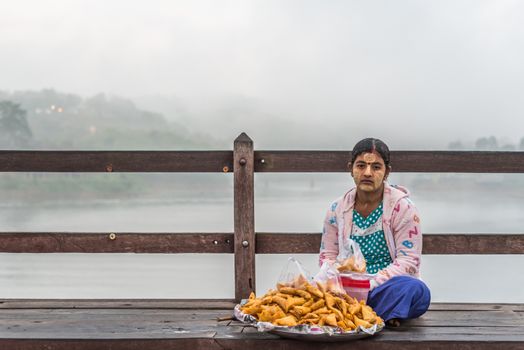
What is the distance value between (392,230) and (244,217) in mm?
1425

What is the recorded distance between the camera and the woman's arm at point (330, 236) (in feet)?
11.7

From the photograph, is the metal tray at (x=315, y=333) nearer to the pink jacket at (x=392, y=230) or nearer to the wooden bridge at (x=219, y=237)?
the pink jacket at (x=392, y=230)

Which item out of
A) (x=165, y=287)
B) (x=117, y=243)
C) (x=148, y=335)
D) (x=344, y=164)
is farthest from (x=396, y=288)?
(x=165, y=287)

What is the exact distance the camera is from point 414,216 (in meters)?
3.38

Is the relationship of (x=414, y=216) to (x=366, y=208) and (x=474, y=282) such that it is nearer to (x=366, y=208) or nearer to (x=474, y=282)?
(x=366, y=208)

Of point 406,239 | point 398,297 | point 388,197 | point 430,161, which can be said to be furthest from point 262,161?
point 398,297

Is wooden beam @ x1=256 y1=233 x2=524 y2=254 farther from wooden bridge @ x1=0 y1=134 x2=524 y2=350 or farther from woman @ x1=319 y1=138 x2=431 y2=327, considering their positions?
woman @ x1=319 y1=138 x2=431 y2=327

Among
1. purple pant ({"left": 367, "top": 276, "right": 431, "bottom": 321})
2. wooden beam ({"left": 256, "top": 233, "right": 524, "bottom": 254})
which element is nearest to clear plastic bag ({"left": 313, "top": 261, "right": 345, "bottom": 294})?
purple pant ({"left": 367, "top": 276, "right": 431, "bottom": 321})

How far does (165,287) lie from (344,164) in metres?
23.4

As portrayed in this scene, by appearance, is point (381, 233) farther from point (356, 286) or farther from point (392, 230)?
point (356, 286)

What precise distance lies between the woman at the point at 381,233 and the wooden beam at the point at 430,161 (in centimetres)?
108

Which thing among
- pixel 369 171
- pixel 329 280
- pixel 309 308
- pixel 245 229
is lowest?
pixel 309 308

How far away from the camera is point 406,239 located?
11.0 ft

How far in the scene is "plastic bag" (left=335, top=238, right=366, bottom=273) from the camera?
320cm
